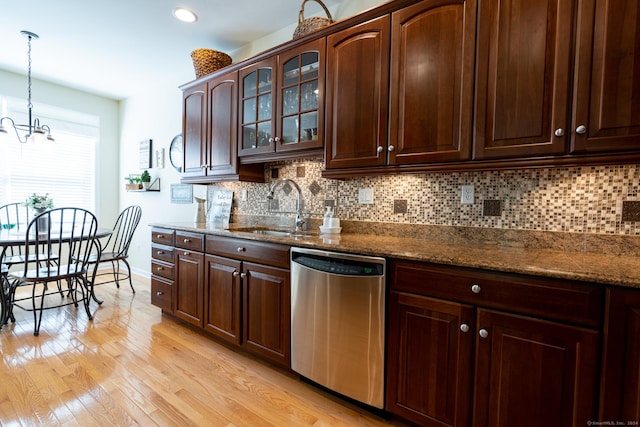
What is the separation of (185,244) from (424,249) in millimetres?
1899

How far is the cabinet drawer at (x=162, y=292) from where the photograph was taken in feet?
8.88

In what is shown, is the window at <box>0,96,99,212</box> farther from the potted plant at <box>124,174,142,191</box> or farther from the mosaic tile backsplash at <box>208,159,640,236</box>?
the mosaic tile backsplash at <box>208,159,640,236</box>

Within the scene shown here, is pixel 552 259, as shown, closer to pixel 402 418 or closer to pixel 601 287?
pixel 601 287

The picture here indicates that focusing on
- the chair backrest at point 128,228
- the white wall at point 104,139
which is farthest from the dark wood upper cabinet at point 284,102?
the white wall at point 104,139

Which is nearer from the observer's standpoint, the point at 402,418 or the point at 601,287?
the point at 601,287

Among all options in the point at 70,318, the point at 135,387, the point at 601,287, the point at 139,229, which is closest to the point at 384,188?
the point at 601,287

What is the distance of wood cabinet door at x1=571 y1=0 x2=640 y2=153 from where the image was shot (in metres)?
1.20

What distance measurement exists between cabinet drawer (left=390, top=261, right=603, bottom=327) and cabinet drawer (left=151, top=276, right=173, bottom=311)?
2119 millimetres

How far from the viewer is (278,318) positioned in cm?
192

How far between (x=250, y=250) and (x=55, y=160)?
3849 millimetres

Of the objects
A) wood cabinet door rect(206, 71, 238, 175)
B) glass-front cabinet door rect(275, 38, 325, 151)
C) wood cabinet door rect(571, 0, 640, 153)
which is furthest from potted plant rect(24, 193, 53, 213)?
wood cabinet door rect(571, 0, 640, 153)

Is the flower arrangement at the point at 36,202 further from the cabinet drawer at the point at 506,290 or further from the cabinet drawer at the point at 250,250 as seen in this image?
the cabinet drawer at the point at 506,290

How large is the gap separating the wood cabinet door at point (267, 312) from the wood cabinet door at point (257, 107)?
3.22ft

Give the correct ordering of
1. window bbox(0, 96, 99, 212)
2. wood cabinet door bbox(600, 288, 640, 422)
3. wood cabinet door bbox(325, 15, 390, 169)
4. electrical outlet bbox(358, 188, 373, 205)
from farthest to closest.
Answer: window bbox(0, 96, 99, 212) → electrical outlet bbox(358, 188, 373, 205) → wood cabinet door bbox(325, 15, 390, 169) → wood cabinet door bbox(600, 288, 640, 422)
